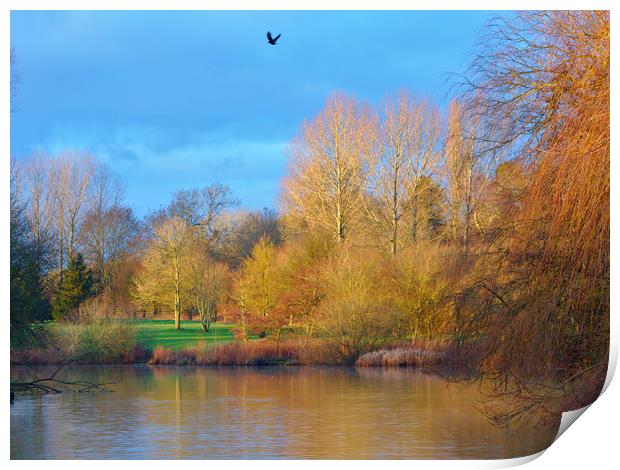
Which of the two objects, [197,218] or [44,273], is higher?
[197,218]

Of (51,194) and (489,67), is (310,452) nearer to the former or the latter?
(489,67)

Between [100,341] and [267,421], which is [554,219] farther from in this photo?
[100,341]

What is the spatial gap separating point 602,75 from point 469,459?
3525 millimetres

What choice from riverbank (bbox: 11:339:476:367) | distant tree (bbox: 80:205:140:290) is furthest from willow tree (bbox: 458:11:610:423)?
distant tree (bbox: 80:205:140:290)

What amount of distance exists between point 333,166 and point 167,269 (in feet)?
15.1

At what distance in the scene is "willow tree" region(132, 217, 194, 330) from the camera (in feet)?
64.4

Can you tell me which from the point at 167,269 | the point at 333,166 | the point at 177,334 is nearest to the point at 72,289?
the point at 167,269

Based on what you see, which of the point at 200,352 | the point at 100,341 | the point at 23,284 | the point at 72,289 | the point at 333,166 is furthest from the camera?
the point at 333,166

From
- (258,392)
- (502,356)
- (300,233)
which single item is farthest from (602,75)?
(300,233)

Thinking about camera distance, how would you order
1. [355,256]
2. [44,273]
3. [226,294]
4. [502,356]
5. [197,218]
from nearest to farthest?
[502,356], [44,273], [355,256], [226,294], [197,218]

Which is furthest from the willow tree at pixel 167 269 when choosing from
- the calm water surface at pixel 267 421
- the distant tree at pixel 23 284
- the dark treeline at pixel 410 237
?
the distant tree at pixel 23 284

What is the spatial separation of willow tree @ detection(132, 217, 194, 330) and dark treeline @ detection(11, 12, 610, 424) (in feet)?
0.19

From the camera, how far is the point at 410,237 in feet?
63.6

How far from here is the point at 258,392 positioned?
13602mm
